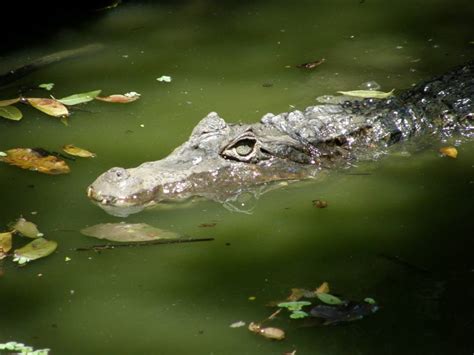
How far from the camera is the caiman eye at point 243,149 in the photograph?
18.9ft

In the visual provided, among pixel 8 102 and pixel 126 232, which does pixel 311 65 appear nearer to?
pixel 8 102

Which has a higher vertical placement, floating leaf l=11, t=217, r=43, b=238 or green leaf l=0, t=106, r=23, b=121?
green leaf l=0, t=106, r=23, b=121

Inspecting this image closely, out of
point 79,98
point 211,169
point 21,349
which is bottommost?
point 21,349

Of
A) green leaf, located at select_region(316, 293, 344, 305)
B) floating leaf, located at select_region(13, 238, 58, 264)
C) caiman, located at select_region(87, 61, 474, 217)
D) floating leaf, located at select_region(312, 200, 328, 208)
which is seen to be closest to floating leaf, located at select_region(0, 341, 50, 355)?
floating leaf, located at select_region(13, 238, 58, 264)

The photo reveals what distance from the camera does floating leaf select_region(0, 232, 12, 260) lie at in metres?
4.94

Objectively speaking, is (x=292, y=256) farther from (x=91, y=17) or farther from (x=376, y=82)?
(x=91, y=17)

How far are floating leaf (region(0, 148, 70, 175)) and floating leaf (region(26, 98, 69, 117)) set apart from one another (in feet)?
2.16

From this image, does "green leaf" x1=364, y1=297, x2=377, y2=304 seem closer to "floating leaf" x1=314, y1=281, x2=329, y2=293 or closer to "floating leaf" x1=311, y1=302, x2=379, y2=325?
"floating leaf" x1=311, y1=302, x2=379, y2=325

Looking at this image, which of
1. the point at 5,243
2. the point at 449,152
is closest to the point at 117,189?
the point at 5,243

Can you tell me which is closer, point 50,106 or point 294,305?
point 294,305

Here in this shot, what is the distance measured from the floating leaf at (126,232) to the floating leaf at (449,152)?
2.19 meters

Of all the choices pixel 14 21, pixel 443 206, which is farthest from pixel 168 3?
pixel 443 206

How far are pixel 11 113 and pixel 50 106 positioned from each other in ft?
1.02

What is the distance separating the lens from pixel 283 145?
19.3 feet
